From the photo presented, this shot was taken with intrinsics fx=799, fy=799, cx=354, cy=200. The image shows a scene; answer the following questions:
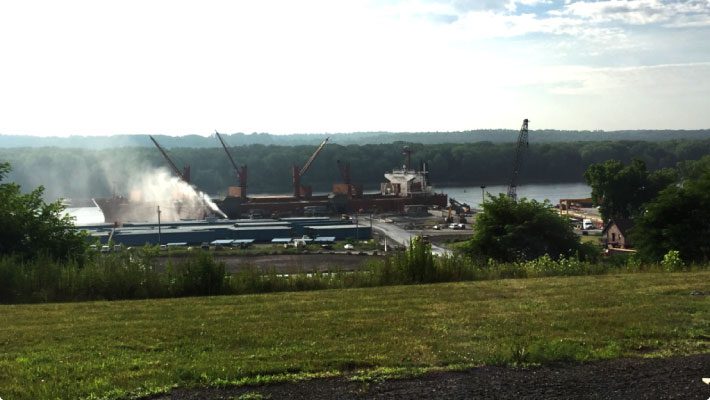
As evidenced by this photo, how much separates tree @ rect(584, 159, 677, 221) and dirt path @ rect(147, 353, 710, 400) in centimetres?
4652

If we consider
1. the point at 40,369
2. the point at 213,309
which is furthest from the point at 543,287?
the point at 40,369

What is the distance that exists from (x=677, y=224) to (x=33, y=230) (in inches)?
528

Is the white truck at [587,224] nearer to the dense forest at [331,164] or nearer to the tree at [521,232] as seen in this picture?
the tree at [521,232]

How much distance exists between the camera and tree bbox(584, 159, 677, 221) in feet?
161

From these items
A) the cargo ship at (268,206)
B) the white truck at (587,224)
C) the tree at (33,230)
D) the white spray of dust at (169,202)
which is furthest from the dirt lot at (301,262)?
the white spray of dust at (169,202)

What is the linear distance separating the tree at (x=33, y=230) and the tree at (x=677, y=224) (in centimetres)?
1135

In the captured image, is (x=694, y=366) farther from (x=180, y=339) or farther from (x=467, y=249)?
(x=467, y=249)

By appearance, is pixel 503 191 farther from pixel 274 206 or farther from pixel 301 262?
pixel 301 262

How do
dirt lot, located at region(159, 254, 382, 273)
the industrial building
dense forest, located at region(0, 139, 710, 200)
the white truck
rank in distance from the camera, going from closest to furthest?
1. dirt lot, located at region(159, 254, 382, 273)
2. the industrial building
3. the white truck
4. dense forest, located at region(0, 139, 710, 200)

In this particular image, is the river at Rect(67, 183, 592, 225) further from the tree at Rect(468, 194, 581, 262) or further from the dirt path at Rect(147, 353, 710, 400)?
the dirt path at Rect(147, 353, 710, 400)

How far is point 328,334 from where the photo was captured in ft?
19.2

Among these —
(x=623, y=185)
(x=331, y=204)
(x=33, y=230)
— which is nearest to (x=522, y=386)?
(x=33, y=230)

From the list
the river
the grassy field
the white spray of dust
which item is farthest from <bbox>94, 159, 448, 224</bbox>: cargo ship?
the grassy field

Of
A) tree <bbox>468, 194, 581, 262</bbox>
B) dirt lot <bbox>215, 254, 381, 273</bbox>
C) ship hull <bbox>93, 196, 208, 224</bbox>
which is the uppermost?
tree <bbox>468, 194, 581, 262</bbox>
